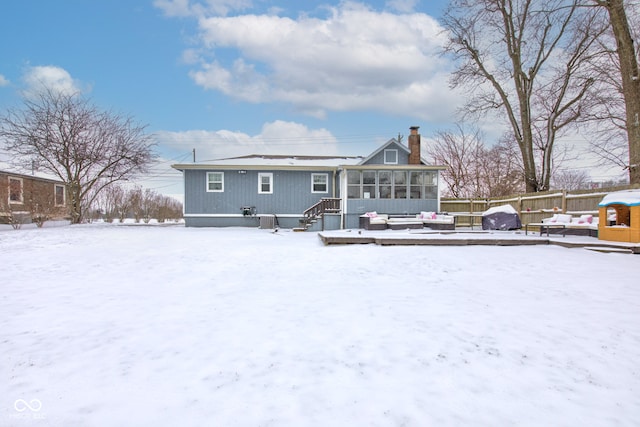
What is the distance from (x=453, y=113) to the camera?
19.4 meters

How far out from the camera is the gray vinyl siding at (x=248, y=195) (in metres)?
17.7

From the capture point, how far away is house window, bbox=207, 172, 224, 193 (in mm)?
17703

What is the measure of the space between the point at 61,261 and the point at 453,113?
19.1 m

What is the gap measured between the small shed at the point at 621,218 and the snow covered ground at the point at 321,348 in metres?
3.08

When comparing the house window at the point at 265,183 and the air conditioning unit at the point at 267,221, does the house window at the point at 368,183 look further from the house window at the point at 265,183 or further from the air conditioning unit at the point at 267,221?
the house window at the point at 265,183

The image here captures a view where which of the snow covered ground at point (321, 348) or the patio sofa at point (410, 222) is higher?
the patio sofa at point (410, 222)

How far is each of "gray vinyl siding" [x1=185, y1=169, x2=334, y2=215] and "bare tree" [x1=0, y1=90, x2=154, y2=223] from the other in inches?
256

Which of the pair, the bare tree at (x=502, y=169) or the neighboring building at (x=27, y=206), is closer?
the neighboring building at (x=27, y=206)

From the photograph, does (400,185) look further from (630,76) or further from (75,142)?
(75,142)

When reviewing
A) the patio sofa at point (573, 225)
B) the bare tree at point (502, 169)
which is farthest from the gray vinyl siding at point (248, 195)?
the bare tree at point (502, 169)

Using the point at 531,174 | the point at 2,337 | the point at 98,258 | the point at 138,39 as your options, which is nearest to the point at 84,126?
the point at 138,39

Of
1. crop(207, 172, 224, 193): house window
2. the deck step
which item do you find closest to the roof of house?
crop(207, 172, 224, 193): house window

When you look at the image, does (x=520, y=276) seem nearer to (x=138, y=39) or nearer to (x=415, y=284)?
(x=415, y=284)

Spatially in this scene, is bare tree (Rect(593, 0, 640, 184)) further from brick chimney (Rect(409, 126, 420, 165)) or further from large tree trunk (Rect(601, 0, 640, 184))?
brick chimney (Rect(409, 126, 420, 165))
